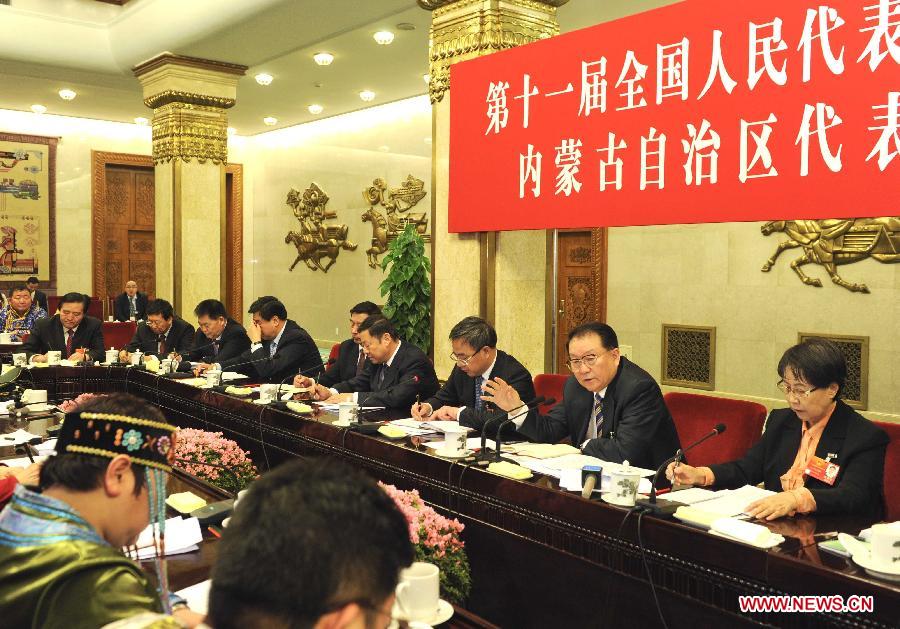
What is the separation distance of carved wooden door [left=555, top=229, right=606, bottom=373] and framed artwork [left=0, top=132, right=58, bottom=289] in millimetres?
7742

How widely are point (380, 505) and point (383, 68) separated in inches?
329

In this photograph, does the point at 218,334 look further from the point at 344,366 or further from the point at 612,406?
the point at 612,406

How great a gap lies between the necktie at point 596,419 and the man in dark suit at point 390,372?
1170 mm

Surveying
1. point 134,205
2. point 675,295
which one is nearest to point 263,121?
point 134,205

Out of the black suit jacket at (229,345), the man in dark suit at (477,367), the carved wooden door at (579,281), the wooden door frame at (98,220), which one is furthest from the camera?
the wooden door frame at (98,220)

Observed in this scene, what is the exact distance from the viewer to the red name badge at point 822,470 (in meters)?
2.46

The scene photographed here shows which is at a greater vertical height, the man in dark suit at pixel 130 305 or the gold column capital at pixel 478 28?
the gold column capital at pixel 478 28

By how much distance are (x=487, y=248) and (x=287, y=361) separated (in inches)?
62.6

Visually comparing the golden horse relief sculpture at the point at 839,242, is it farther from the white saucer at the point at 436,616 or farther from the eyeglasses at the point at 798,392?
the white saucer at the point at 436,616

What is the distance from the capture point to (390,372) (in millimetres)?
4605

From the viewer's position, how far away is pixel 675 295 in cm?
783

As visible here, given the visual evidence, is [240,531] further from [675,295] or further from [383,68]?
[383,68]

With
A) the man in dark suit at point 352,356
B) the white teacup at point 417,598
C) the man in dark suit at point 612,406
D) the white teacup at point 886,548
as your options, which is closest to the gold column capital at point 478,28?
the man in dark suit at point 352,356

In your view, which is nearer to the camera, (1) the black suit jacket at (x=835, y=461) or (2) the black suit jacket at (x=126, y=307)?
(1) the black suit jacket at (x=835, y=461)
